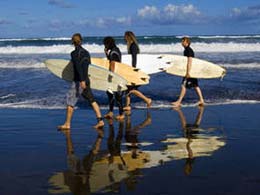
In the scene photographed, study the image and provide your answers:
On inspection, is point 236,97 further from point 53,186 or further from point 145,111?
point 53,186

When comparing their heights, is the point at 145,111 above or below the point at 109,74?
below

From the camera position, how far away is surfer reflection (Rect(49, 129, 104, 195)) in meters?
5.54

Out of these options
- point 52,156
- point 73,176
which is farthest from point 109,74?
point 73,176

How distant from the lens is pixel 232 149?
7.57 metres

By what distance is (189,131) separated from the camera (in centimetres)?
A: 915

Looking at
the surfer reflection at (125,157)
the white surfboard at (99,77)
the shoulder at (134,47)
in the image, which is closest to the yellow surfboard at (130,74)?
the shoulder at (134,47)

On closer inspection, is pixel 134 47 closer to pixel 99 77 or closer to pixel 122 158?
pixel 99 77

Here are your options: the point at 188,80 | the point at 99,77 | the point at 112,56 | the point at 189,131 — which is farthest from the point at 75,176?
the point at 188,80

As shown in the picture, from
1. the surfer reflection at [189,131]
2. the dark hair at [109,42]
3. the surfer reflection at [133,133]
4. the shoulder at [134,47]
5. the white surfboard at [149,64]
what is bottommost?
the surfer reflection at [133,133]

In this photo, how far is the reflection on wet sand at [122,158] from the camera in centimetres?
574

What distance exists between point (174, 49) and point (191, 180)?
43.9 metres

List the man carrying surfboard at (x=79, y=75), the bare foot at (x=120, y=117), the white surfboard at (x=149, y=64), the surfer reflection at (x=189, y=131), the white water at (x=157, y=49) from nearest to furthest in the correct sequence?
the surfer reflection at (x=189, y=131) → the man carrying surfboard at (x=79, y=75) → the bare foot at (x=120, y=117) → the white surfboard at (x=149, y=64) → the white water at (x=157, y=49)

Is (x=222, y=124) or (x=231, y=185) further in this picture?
(x=222, y=124)

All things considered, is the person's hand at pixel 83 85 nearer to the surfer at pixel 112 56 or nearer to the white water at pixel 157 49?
the surfer at pixel 112 56
